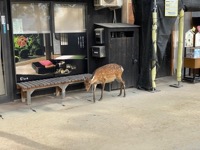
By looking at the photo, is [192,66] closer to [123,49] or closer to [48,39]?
[123,49]

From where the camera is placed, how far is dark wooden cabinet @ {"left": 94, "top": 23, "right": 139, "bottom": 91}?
23.0ft

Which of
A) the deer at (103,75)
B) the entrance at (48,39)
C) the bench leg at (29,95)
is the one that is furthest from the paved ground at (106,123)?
the entrance at (48,39)

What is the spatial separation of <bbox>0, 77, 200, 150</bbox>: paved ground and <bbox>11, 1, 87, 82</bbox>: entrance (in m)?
0.71

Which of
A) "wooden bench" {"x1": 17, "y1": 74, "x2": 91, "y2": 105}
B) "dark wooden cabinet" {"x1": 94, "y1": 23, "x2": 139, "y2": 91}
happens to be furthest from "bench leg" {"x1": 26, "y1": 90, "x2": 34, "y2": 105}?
"dark wooden cabinet" {"x1": 94, "y1": 23, "x2": 139, "y2": 91}

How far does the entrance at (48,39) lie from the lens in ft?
21.0

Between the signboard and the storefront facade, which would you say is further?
the signboard

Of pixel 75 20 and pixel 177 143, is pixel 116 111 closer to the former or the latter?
pixel 177 143

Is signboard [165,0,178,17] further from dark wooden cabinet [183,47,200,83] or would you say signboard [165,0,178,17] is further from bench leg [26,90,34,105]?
bench leg [26,90,34,105]

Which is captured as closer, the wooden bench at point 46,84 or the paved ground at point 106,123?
the paved ground at point 106,123

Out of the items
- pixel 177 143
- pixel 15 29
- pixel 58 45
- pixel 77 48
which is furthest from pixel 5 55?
pixel 177 143

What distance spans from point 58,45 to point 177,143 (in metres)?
3.96

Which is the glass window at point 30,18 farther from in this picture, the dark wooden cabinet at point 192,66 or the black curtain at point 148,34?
the dark wooden cabinet at point 192,66

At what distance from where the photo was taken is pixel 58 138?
14.3 ft

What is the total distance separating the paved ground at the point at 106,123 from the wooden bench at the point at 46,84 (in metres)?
0.24
